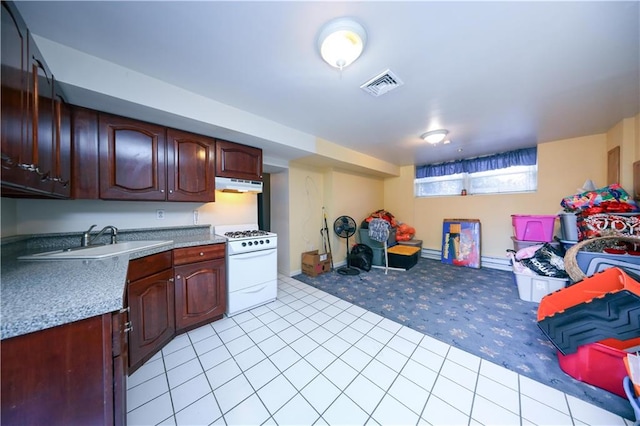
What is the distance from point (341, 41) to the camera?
127 centimetres

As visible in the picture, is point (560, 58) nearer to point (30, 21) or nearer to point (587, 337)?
point (587, 337)

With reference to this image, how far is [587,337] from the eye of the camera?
137 centimetres

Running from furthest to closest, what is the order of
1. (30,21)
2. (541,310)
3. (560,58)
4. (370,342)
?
(370,342)
(541,310)
(560,58)
(30,21)

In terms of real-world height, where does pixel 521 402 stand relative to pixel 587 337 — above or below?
below

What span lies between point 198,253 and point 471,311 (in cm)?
302

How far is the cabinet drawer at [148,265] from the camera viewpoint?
4.81ft

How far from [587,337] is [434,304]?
48.5 inches

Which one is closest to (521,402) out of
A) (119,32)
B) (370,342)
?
(370,342)

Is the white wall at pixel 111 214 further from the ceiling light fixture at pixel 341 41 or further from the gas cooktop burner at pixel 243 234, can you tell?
the ceiling light fixture at pixel 341 41

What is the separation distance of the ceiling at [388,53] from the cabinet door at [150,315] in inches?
60.5

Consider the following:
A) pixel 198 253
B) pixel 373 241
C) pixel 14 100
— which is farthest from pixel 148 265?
pixel 373 241

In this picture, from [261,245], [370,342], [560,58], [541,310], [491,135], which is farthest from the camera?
[491,135]

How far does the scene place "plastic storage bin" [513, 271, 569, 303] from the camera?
2427 mm

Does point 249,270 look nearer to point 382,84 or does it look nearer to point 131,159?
point 131,159
